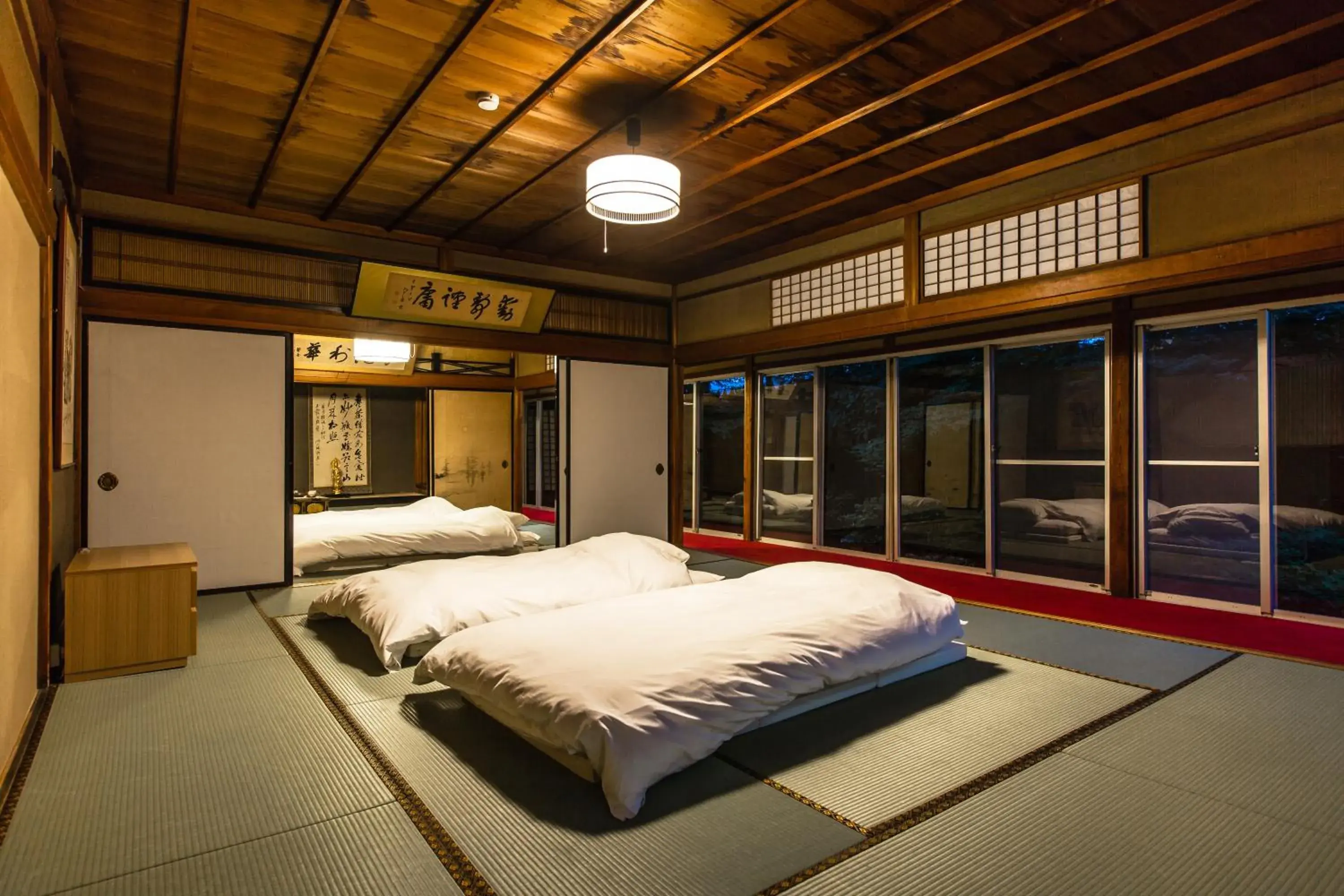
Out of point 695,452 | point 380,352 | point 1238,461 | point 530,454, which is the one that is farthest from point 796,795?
point 530,454

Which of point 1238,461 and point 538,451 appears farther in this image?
point 538,451

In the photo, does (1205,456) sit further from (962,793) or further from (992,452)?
(962,793)

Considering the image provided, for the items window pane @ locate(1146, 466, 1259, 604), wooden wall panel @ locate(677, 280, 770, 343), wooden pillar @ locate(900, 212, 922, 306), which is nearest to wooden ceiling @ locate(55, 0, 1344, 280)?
wooden pillar @ locate(900, 212, 922, 306)

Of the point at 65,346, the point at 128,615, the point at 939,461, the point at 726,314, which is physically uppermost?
the point at 726,314

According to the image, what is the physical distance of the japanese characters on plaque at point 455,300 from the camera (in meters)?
5.50

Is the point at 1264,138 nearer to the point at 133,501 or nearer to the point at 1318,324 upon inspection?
the point at 1318,324

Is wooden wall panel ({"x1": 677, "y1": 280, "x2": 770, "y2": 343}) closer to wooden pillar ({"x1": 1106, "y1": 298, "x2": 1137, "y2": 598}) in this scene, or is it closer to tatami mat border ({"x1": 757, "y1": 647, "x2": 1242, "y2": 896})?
wooden pillar ({"x1": 1106, "y1": 298, "x2": 1137, "y2": 598})

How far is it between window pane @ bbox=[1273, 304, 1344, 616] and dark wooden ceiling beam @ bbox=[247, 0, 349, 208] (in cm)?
527

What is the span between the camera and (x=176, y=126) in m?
3.82

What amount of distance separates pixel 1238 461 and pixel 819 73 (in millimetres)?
3534

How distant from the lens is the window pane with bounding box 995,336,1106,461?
17.6 ft

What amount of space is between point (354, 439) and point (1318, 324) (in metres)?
10.1

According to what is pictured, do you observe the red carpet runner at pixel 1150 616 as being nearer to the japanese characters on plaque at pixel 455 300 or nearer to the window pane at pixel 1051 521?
the window pane at pixel 1051 521

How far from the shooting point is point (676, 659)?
239cm
